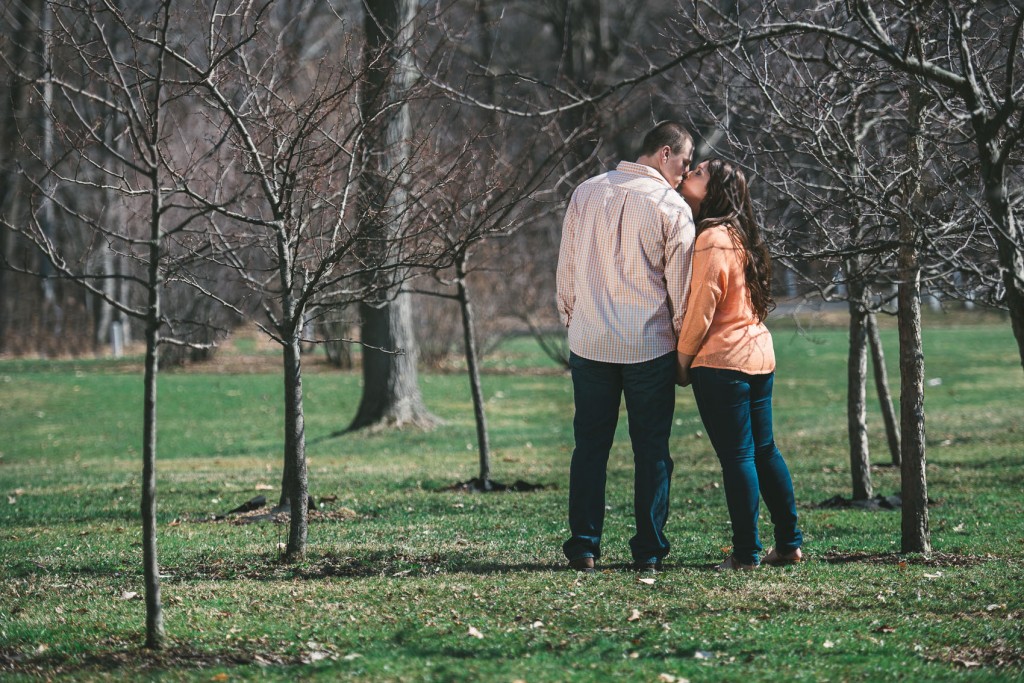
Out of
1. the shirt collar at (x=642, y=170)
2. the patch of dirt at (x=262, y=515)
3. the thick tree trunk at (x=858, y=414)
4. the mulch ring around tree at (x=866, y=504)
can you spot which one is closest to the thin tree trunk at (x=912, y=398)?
the shirt collar at (x=642, y=170)

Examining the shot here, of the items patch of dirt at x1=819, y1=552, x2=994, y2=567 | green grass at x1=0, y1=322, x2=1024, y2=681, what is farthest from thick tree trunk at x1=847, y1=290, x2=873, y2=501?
patch of dirt at x1=819, y1=552, x2=994, y2=567

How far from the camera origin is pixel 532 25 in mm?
38938

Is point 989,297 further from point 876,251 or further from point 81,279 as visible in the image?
point 81,279

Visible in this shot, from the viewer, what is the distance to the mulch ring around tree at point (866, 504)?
850 centimetres

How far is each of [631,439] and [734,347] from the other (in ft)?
2.30

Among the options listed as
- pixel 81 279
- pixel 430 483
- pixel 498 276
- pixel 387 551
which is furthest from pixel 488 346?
pixel 81 279

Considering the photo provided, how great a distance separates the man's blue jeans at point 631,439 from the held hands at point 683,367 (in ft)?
0.10

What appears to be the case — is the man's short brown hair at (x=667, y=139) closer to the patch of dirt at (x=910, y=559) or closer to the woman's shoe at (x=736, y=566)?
the woman's shoe at (x=736, y=566)

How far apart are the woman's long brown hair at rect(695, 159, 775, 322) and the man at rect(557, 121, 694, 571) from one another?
0.50ft

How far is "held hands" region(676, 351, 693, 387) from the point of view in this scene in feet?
18.5

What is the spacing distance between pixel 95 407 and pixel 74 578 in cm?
1458

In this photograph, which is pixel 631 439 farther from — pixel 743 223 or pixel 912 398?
A: pixel 912 398

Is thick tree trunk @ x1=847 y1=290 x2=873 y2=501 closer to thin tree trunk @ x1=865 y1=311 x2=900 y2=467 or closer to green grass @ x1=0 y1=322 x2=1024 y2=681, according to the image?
thin tree trunk @ x1=865 y1=311 x2=900 y2=467

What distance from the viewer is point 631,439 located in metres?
5.76
